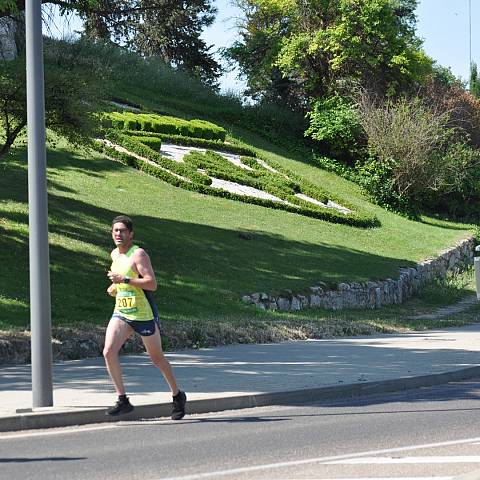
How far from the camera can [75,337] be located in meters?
17.7

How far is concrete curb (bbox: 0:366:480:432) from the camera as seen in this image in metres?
11.3

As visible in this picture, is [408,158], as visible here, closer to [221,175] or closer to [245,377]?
[221,175]

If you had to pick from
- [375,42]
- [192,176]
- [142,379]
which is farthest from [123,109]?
[142,379]

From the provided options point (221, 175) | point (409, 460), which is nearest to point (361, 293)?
point (221, 175)

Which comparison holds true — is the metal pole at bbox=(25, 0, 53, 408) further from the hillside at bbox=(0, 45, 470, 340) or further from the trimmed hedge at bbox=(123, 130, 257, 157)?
the trimmed hedge at bbox=(123, 130, 257, 157)

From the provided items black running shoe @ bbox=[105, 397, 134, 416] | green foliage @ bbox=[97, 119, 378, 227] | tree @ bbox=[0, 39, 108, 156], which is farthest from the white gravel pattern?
black running shoe @ bbox=[105, 397, 134, 416]

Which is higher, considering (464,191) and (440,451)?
(464,191)

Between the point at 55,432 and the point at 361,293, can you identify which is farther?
the point at 361,293

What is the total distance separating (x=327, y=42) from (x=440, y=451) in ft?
157

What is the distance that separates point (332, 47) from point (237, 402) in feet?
147

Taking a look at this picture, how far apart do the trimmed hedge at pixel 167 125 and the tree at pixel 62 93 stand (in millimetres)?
17032

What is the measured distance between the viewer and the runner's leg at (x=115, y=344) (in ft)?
37.2

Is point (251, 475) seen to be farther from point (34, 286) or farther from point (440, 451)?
point (34, 286)

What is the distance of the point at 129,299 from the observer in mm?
11414
